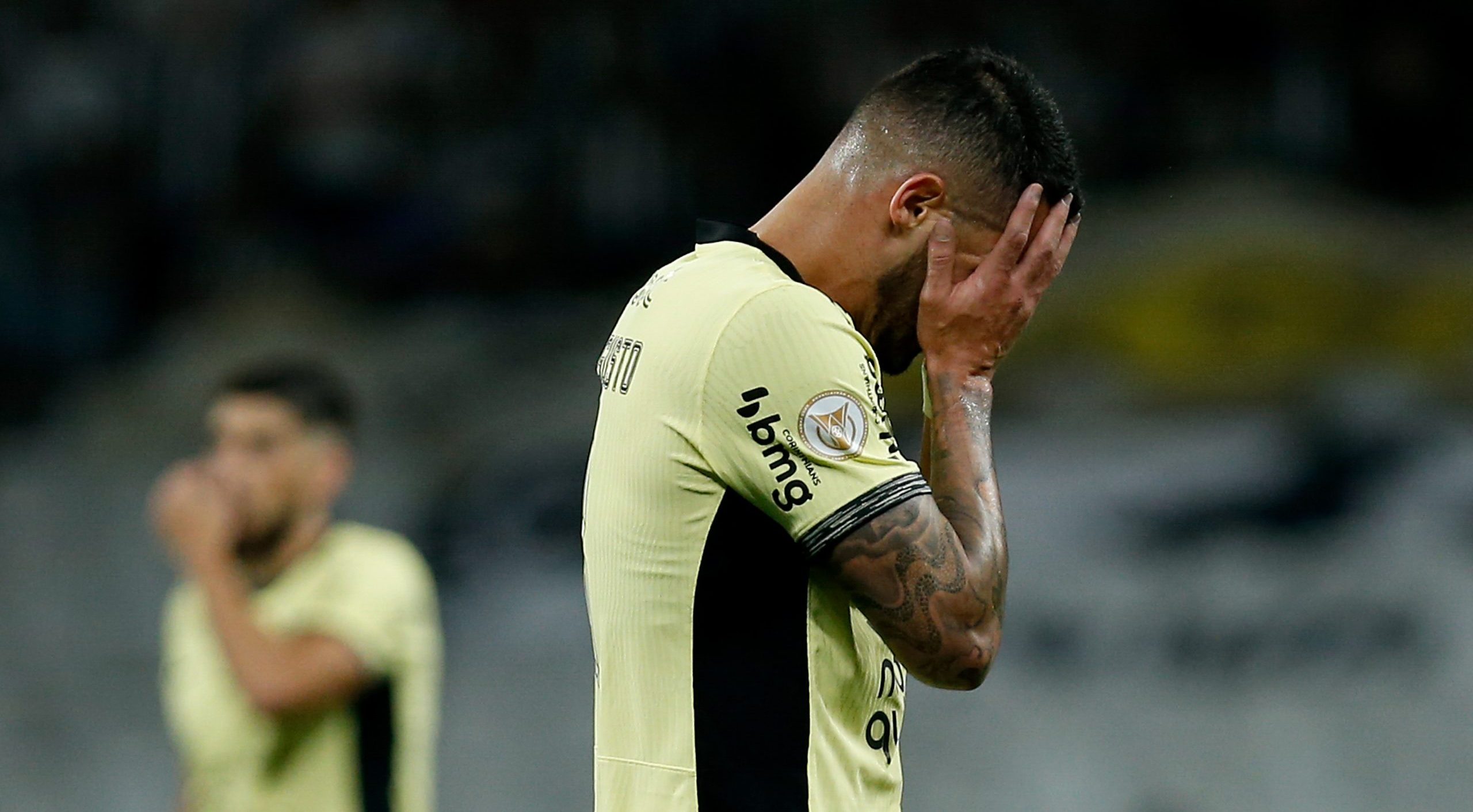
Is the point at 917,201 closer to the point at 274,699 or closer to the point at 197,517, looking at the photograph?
the point at 274,699

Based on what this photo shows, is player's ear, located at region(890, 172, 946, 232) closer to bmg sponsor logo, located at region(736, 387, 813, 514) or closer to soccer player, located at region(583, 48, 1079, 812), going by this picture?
soccer player, located at region(583, 48, 1079, 812)

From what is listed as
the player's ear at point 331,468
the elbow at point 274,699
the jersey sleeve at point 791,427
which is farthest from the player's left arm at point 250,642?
the jersey sleeve at point 791,427

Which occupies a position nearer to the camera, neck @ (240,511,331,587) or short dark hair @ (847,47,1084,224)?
short dark hair @ (847,47,1084,224)

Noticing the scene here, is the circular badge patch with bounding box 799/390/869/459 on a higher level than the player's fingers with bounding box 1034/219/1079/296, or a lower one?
lower

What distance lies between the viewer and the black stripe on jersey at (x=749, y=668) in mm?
1982

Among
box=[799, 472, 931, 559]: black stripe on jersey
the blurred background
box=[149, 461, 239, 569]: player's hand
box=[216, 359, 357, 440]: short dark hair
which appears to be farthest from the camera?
the blurred background

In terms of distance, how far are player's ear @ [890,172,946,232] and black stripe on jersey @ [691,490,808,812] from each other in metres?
0.45

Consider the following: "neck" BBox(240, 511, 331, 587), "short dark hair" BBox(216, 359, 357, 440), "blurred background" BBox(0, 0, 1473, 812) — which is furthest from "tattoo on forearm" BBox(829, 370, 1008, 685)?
"blurred background" BBox(0, 0, 1473, 812)

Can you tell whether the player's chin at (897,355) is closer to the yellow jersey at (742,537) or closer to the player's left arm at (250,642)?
the yellow jersey at (742,537)

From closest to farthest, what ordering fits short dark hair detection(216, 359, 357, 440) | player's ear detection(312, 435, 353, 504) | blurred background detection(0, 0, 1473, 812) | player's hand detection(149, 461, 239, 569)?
player's hand detection(149, 461, 239, 569)
player's ear detection(312, 435, 353, 504)
short dark hair detection(216, 359, 357, 440)
blurred background detection(0, 0, 1473, 812)

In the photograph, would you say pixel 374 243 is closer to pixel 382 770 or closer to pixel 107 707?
pixel 107 707

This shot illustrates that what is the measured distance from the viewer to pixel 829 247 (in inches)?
85.5

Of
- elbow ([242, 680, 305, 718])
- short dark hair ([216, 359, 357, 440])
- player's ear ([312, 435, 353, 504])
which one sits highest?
short dark hair ([216, 359, 357, 440])

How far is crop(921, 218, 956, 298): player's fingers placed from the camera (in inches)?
85.9
